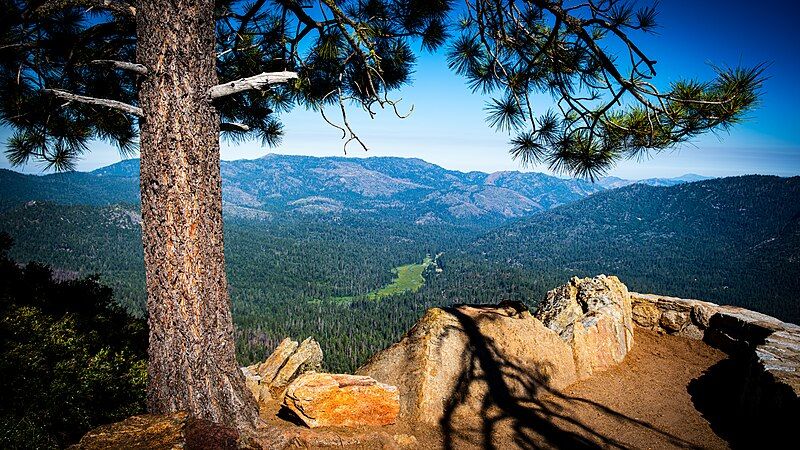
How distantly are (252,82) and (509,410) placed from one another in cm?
499

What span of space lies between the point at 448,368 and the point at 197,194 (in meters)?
3.82

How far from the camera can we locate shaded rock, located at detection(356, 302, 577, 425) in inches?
180

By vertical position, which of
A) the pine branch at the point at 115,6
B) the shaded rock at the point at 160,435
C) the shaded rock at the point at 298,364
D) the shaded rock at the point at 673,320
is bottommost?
the shaded rock at the point at 298,364

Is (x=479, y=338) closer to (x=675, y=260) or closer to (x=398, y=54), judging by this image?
(x=398, y=54)

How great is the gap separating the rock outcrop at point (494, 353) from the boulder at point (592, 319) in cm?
2

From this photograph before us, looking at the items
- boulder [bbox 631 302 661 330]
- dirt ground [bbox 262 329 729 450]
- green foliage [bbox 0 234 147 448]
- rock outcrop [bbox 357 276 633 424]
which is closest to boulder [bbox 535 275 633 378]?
rock outcrop [bbox 357 276 633 424]

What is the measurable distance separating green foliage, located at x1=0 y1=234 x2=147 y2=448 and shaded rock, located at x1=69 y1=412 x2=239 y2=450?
2.04 meters

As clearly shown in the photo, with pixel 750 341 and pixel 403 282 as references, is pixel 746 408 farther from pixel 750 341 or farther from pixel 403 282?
pixel 403 282

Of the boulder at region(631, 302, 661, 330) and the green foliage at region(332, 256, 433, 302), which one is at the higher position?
the boulder at region(631, 302, 661, 330)

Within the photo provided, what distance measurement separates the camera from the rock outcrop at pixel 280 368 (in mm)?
5036

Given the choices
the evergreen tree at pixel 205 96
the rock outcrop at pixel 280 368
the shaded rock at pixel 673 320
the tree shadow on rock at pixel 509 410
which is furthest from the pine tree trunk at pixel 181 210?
the shaded rock at pixel 673 320

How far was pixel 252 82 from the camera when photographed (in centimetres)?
292

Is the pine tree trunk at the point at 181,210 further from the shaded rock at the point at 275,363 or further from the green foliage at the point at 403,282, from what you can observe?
the green foliage at the point at 403,282

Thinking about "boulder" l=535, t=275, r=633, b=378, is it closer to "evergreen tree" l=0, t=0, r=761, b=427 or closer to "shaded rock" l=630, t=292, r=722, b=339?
"shaded rock" l=630, t=292, r=722, b=339
